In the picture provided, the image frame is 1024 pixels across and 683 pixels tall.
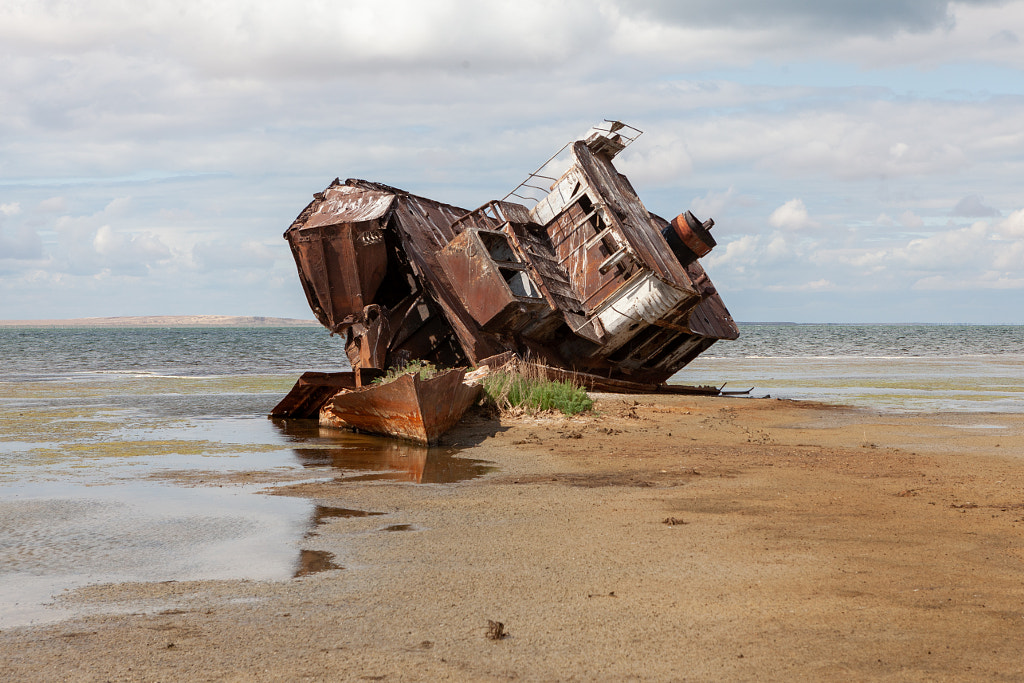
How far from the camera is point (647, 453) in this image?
900 centimetres

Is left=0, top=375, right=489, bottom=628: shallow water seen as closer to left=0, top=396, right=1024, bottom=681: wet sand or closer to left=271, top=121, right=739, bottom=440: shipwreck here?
left=0, top=396, right=1024, bottom=681: wet sand

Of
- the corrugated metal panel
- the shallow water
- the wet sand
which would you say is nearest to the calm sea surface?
the shallow water

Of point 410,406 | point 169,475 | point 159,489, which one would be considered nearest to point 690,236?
point 410,406

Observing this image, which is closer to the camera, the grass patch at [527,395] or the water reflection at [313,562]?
the water reflection at [313,562]

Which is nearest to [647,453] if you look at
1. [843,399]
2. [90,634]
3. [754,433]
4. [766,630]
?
[754,433]

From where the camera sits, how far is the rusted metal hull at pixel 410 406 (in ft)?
31.5

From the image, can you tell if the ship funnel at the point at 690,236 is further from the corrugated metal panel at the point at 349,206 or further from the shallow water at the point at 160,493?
the shallow water at the point at 160,493

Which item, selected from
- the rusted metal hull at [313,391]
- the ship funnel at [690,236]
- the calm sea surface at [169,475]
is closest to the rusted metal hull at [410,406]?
the calm sea surface at [169,475]

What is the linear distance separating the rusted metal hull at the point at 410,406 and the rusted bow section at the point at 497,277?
2467mm

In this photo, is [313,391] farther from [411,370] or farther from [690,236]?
[690,236]

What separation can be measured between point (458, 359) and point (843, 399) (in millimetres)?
7290

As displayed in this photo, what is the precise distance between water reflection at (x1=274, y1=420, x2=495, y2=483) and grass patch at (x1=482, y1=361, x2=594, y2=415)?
1763mm

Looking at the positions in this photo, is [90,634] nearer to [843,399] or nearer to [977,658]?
[977,658]

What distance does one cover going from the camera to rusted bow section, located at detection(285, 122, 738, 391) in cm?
1315
